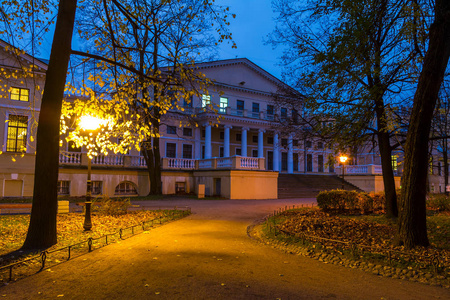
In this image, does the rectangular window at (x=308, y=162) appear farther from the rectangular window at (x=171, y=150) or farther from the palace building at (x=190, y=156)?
the rectangular window at (x=171, y=150)

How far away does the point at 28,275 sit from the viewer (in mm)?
5492

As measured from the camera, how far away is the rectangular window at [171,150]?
34500 mm

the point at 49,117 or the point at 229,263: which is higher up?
the point at 49,117

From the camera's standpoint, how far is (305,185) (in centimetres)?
3052

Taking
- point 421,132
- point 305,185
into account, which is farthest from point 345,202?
point 305,185

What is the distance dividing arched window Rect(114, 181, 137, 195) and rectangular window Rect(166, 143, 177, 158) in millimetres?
9295

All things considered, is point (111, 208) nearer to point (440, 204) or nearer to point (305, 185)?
point (440, 204)

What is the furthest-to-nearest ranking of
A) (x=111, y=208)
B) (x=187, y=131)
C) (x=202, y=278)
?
(x=187, y=131)
(x=111, y=208)
(x=202, y=278)

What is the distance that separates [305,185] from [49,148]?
2619 centimetres

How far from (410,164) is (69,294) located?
271 inches

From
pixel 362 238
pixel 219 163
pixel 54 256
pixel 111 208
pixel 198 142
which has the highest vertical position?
pixel 198 142

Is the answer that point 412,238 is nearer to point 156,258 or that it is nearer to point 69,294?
point 156,258

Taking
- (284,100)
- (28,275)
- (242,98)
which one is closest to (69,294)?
(28,275)

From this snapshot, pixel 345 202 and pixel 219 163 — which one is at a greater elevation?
pixel 219 163
